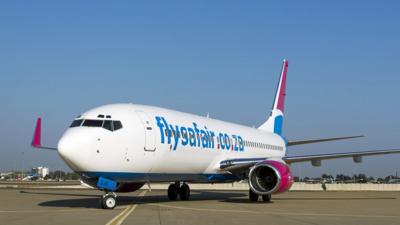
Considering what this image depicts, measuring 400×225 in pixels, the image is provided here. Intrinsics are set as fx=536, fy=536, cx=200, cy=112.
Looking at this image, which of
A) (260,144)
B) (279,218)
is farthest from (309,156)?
(279,218)

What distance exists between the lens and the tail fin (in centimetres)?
3503

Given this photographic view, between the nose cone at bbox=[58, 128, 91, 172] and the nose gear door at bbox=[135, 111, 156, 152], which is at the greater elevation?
the nose gear door at bbox=[135, 111, 156, 152]

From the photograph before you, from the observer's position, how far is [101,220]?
13.0 meters

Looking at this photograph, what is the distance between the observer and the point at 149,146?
1877 centimetres

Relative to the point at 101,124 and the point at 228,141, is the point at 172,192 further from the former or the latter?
the point at 101,124

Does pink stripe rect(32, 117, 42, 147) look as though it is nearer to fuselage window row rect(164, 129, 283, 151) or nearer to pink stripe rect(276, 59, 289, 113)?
fuselage window row rect(164, 129, 283, 151)

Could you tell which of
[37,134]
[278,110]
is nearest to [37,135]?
[37,134]

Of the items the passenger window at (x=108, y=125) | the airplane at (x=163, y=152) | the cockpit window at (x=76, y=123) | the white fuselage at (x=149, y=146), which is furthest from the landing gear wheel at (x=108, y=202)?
the cockpit window at (x=76, y=123)

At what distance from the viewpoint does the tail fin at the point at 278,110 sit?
115ft

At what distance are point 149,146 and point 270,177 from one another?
6.74 metres

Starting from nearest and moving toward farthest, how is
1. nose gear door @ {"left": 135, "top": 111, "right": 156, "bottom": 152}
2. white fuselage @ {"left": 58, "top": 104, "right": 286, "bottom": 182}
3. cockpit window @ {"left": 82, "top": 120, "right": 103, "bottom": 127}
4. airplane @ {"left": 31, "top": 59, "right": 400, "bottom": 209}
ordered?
1. white fuselage @ {"left": 58, "top": 104, "right": 286, "bottom": 182}
2. airplane @ {"left": 31, "top": 59, "right": 400, "bottom": 209}
3. cockpit window @ {"left": 82, "top": 120, "right": 103, "bottom": 127}
4. nose gear door @ {"left": 135, "top": 111, "right": 156, "bottom": 152}

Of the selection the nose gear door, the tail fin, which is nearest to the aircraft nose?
the nose gear door

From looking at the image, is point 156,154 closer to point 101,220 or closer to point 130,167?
point 130,167

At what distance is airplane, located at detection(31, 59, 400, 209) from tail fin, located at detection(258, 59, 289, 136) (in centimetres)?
468
